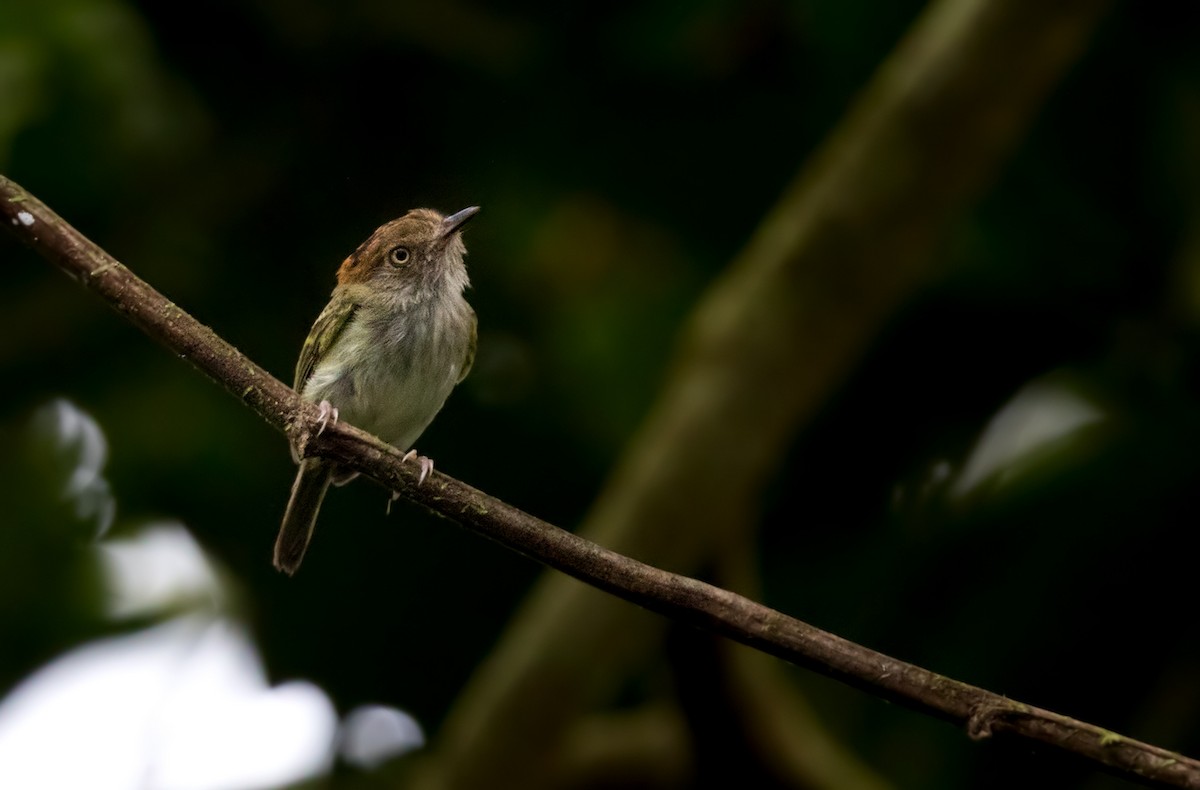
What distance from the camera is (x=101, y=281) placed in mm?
1962

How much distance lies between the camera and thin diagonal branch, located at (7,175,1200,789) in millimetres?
1816

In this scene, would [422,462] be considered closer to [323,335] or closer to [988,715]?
[988,715]

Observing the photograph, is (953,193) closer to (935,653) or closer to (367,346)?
(935,653)

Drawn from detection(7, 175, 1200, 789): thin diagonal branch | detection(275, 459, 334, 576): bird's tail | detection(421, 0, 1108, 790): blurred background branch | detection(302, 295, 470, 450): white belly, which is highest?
detection(421, 0, 1108, 790): blurred background branch

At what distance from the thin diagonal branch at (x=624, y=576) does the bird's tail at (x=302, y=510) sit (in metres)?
0.98

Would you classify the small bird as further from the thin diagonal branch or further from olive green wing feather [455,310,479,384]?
the thin diagonal branch

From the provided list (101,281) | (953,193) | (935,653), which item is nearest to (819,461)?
(935,653)

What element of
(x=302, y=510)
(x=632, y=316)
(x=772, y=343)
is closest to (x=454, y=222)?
(x=302, y=510)

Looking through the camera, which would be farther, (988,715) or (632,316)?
(632,316)

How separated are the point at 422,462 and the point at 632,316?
382 cm

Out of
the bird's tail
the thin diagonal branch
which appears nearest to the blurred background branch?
the bird's tail

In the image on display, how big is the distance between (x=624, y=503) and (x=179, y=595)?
1808 millimetres

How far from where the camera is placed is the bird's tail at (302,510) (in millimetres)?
3014

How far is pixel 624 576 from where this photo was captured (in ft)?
6.06
